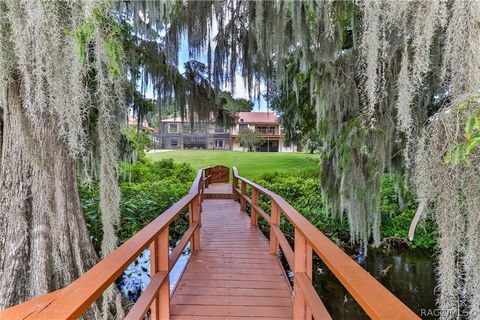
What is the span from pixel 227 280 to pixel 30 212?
5.62ft

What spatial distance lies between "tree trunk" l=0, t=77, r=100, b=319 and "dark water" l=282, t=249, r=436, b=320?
3.06 meters

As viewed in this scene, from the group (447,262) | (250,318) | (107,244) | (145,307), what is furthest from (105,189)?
(447,262)

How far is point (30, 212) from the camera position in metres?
2.30

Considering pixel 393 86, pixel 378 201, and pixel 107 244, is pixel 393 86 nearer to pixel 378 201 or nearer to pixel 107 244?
pixel 378 201

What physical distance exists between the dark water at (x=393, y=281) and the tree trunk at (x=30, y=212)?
3.06m

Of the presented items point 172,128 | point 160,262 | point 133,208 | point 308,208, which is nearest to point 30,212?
point 160,262

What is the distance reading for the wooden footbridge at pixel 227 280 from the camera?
78cm

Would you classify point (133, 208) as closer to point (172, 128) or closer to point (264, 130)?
point (172, 128)

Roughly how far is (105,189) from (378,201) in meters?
2.82

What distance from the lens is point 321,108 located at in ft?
11.1

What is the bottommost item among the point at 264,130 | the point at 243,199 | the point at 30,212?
the point at 243,199

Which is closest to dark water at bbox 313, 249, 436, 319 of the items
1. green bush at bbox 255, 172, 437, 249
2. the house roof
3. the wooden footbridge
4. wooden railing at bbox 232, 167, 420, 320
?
green bush at bbox 255, 172, 437, 249

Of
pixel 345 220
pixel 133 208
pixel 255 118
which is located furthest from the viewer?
pixel 255 118

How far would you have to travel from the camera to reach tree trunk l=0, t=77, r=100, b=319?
218 cm
